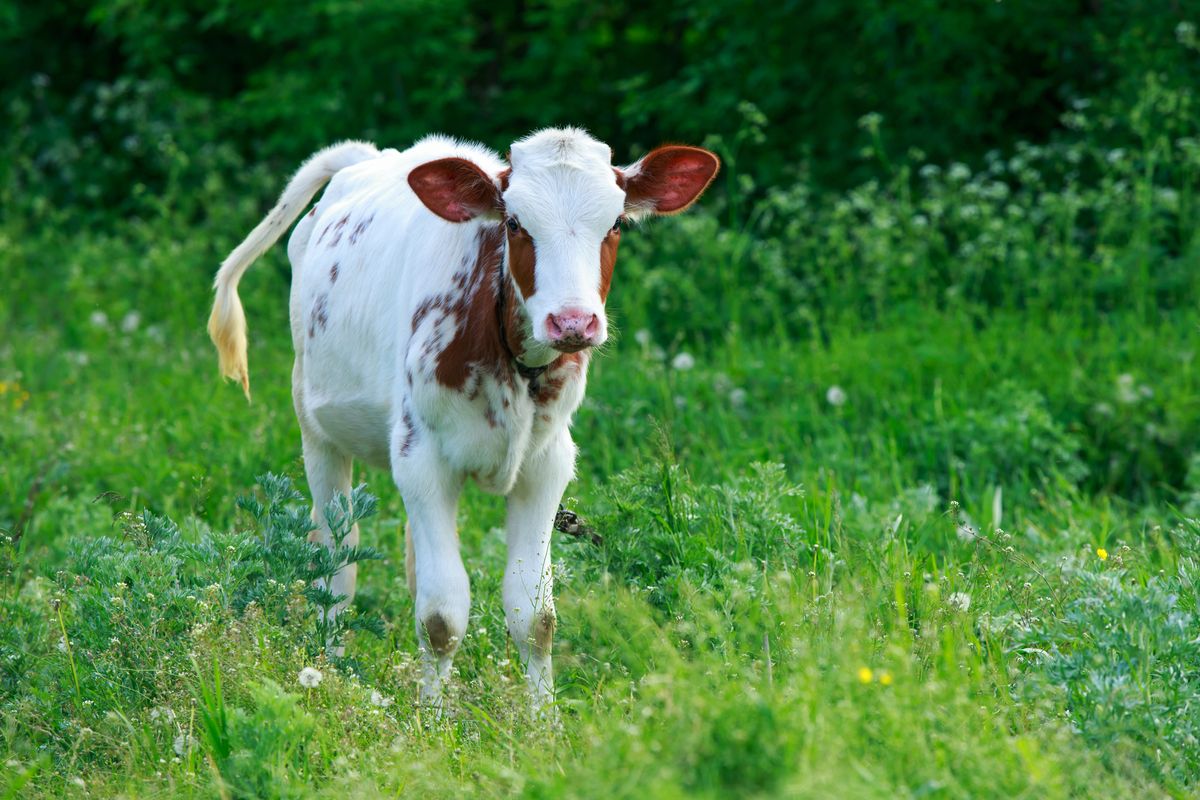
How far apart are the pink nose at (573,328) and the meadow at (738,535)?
72 cm

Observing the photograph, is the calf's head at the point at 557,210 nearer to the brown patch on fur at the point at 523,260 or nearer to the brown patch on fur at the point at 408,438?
the brown patch on fur at the point at 523,260

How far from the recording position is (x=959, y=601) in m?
4.14

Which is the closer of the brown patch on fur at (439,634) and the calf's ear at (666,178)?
the brown patch on fur at (439,634)

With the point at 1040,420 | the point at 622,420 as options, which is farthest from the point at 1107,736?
the point at 622,420

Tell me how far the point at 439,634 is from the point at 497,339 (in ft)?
2.90

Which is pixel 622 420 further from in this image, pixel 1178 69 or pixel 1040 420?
pixel 1178 69

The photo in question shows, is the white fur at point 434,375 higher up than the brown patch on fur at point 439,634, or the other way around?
the white fur at point 434,375

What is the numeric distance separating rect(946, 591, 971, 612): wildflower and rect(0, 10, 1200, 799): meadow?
14mm

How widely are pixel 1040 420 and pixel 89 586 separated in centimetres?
410

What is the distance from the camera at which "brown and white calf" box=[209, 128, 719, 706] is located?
13.1 ft

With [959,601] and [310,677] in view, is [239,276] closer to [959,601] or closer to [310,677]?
[310,677]

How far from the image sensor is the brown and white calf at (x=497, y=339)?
4.01m

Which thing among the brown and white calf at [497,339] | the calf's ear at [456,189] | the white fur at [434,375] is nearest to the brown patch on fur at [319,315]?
the white fur at [434,375]

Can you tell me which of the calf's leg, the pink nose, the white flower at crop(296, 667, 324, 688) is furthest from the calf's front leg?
the white flower at crop(296, 667, 324, 688)
